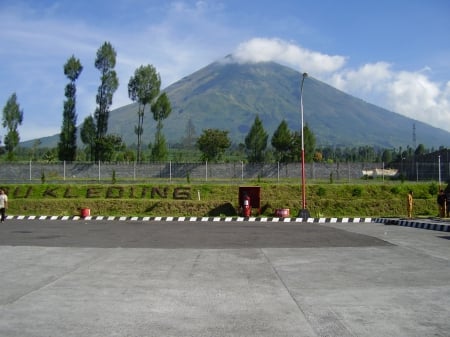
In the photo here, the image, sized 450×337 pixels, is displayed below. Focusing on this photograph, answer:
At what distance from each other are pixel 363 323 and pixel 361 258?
547 centimetres

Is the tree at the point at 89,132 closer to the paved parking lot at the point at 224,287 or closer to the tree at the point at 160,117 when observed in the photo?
the tree at the point at 160,117

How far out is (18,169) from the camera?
38.9m

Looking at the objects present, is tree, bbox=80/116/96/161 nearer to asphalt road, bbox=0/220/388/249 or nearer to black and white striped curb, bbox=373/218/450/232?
asphalt road, bbox=0/220/388/249

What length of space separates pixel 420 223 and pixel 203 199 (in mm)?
12363

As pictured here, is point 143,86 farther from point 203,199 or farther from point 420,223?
point 420,223

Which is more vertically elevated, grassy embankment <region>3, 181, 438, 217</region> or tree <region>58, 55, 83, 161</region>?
tree <region>58, 55, 83, 161</region>

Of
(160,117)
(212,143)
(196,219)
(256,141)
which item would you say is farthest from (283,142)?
(196,219)

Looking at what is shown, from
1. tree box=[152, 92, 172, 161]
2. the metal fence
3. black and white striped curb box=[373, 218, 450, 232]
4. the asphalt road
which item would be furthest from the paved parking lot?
tree box=[152, 92, 172, 161]

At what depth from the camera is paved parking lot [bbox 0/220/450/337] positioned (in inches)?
242

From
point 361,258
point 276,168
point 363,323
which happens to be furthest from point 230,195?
point 363,323

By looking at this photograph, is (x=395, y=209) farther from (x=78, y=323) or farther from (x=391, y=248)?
(x=78, y=323)

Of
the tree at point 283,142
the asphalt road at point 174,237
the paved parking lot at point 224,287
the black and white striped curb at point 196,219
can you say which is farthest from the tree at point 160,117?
the paved parking lot at point 224,287

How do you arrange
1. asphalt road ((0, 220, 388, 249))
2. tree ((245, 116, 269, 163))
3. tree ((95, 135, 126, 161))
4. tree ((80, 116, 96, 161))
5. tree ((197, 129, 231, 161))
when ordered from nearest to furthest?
asphalt road ((0, 220, 388, 249)), tree ((95, 135, 126, 161)), tree ((80, 116, 96, 161)), tree ((197, 129, 231, 161)), tree ((245, 116, 269, 163))

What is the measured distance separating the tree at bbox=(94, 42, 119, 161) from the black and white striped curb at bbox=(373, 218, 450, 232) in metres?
36.8
